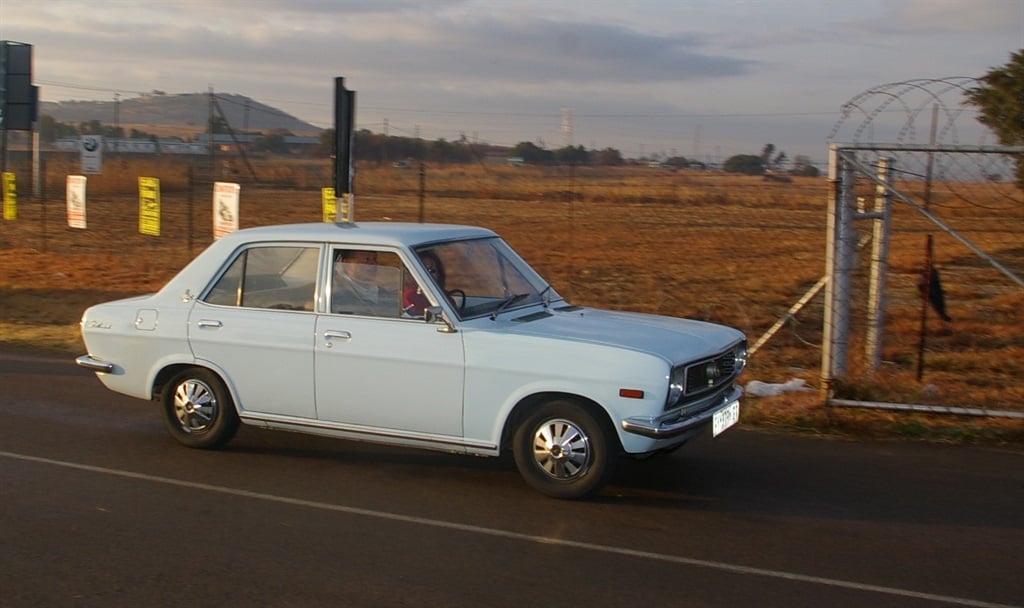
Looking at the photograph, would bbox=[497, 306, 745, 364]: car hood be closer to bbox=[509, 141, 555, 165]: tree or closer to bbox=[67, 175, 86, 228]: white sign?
bbox=[67, 175, 86, 228]: white sign

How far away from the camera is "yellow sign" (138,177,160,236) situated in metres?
17.5

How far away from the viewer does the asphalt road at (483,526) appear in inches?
194

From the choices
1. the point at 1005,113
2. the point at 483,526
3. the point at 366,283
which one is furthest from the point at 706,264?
the point at 483,526

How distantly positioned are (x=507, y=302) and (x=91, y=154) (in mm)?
20478

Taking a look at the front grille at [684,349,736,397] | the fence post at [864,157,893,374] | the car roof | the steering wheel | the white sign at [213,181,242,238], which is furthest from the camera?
the white sign at [213,181,242,238]

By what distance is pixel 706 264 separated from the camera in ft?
64.8

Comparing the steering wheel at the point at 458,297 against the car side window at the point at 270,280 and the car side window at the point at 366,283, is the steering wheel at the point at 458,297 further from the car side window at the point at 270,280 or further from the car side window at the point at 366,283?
the car side window at the point at 270,280

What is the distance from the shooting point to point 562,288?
1639 cm

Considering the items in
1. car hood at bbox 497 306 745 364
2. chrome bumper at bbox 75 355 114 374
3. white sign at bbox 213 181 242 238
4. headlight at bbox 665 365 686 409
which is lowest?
chrome bumper at bbox 75 355 114 374

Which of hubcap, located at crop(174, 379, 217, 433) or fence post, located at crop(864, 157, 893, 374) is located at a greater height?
fence post, located at crop(864, 157, 893, 374)

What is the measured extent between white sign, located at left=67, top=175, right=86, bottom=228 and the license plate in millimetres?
15879

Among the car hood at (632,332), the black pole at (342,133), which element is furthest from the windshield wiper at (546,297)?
the black pole at (342,133)

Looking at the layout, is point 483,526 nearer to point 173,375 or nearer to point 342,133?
point 173,375

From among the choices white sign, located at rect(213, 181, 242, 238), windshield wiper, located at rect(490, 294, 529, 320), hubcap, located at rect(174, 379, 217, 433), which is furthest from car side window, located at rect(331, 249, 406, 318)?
white sign, located at rect(213, 181, 242, 238)
